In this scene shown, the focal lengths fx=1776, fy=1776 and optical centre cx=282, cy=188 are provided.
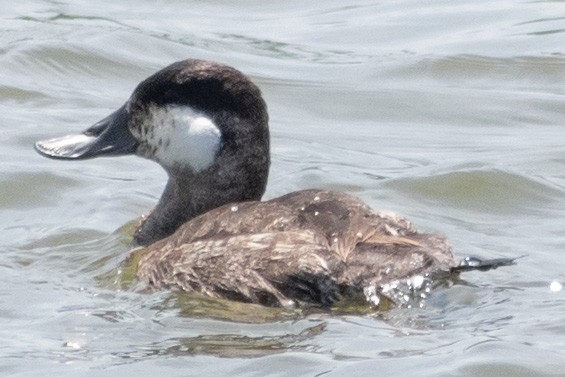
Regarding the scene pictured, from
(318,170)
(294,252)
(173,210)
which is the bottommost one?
(318,170)

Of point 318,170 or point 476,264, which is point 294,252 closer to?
point 476,264

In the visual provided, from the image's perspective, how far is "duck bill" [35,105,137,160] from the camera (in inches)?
345

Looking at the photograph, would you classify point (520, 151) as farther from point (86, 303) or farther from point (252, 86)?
point (86, 303)

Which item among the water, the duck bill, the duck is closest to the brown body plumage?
the duck

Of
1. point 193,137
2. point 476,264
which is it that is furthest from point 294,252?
point 193,137

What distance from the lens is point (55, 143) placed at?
8.99m

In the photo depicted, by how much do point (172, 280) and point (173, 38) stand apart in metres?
6.41

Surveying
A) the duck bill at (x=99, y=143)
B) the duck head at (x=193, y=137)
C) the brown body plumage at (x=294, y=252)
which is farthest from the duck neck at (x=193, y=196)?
the brown body plumage at (x=294, y=252)

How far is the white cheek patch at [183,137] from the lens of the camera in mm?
8406

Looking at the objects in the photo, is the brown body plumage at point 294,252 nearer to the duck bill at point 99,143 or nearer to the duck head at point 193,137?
the duck head at point 193,137

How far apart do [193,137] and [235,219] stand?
0.75 meters

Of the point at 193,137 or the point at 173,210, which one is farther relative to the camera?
the point at 173,210

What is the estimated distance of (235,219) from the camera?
7.84 meters

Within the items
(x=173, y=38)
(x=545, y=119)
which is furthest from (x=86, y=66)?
(x=545, y=119)
